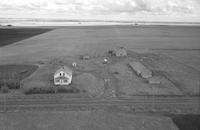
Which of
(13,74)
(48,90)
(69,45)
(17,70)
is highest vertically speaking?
(69,45)

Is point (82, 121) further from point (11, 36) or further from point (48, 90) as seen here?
point (11, 36)

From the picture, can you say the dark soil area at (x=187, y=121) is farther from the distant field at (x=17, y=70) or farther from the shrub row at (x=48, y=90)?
the distant field at (x=17, y=70)

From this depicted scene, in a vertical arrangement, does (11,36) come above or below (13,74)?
above

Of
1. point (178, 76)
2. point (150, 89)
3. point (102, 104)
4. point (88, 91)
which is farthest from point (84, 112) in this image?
point (178, 76)

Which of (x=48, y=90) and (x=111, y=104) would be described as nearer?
(x=111, y=104)

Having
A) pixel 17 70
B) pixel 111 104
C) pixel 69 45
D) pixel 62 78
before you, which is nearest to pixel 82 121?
pixel 111 104

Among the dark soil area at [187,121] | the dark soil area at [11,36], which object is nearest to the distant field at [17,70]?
the dark soil area at [187,121]

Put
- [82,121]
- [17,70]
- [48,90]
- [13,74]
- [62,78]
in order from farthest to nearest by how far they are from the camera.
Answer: [17,70] < [13,74] < [62,78] < [48,90] < [82,121]

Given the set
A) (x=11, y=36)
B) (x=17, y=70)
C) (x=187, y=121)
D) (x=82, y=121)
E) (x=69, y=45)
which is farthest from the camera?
(x=11, y=36)

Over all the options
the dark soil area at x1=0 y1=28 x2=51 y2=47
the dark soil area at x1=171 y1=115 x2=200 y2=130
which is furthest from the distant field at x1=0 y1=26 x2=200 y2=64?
the dark soil area at x1=171 y1=115 x2=200 y2=130
